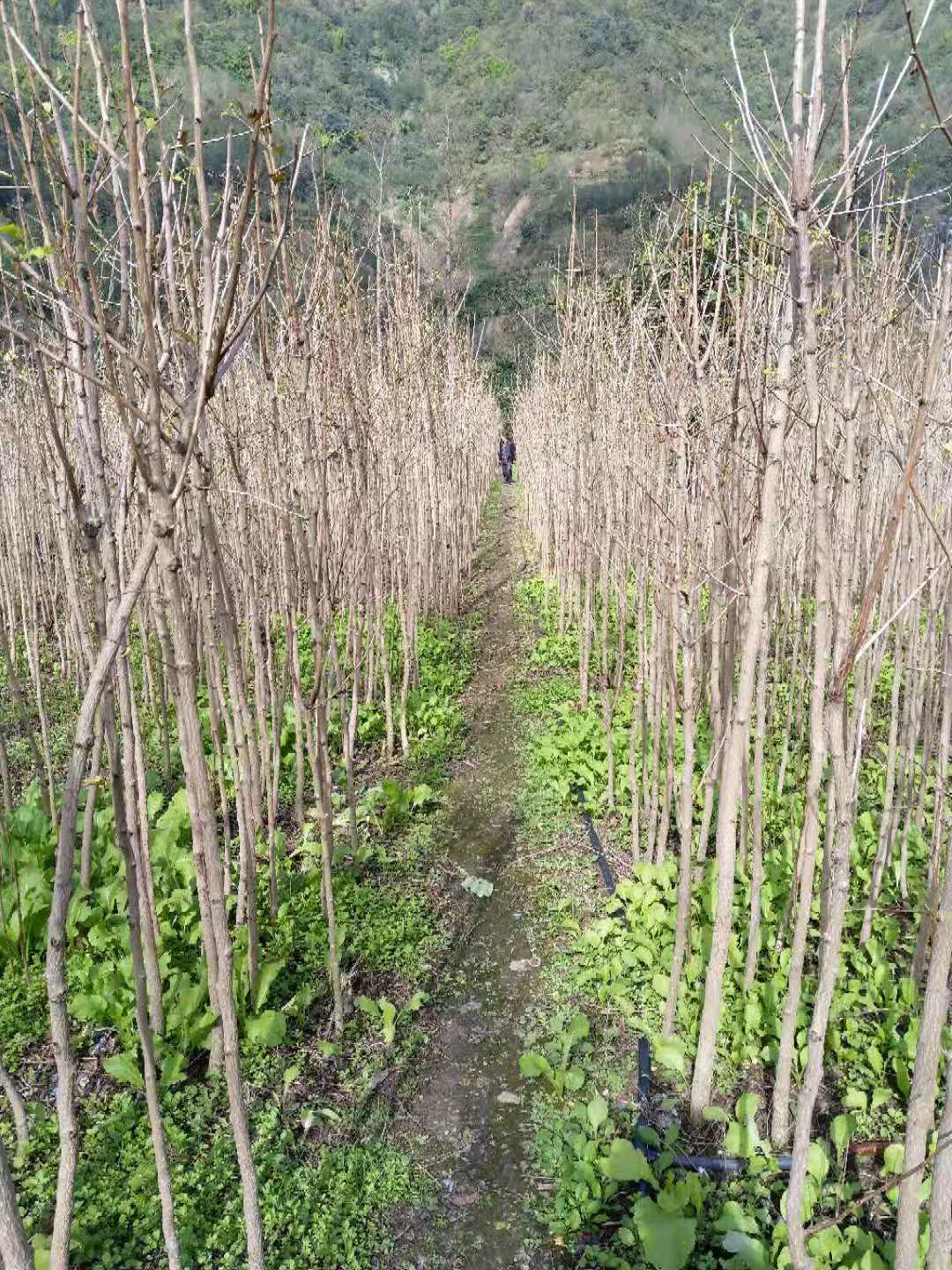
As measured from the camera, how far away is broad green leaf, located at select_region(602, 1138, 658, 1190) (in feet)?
7.10

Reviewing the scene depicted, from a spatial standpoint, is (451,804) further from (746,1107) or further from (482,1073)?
(746,1107)

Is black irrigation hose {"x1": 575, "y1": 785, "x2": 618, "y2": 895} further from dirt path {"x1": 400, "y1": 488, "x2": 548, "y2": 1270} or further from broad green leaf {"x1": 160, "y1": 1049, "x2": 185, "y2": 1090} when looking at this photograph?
broad green leaf {"x1": 160, "y1": 1049, "x2": 185, "y2": 1090}

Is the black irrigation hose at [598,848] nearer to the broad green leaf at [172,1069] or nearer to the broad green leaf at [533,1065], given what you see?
the broad green leaf at [533,1065]

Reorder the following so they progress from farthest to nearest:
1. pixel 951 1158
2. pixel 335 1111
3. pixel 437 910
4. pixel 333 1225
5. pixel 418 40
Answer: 1. pixel 418 40
2. pixel 437 910
3. pixel 335 1111
4. pixel 333 1225
5. pixel 951 1158

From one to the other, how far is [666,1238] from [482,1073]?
0.93 metres

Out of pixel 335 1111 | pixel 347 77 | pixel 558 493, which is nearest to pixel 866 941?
pixel 335 1111

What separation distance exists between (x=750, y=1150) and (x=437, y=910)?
5.67 ft

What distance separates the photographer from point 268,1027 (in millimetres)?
2682

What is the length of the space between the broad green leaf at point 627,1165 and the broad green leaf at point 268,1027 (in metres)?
1.13

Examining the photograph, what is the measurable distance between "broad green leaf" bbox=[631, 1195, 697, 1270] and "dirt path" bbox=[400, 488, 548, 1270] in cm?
33

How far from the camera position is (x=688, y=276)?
3396 millimetres

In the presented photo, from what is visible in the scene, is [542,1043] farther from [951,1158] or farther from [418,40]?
[418,40]

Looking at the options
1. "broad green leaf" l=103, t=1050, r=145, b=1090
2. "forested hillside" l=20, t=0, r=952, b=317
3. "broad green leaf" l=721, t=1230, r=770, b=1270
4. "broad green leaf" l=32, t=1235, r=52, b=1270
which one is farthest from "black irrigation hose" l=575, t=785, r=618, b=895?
"forested hillside" l=20, t=0, r=952, b=317

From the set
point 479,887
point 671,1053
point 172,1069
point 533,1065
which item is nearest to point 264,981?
point 172,1069
